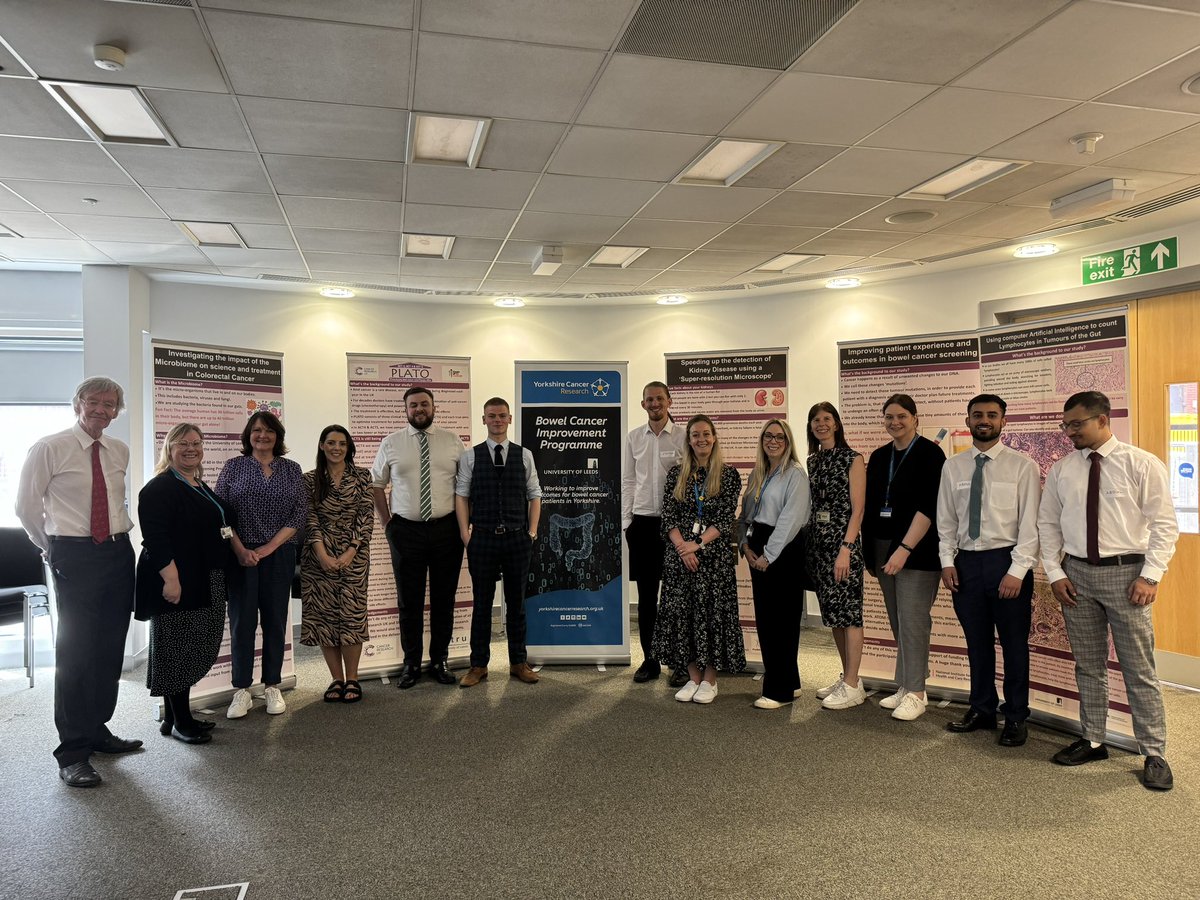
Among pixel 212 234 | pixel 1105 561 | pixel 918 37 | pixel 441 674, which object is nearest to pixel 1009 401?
pixel 1105 561

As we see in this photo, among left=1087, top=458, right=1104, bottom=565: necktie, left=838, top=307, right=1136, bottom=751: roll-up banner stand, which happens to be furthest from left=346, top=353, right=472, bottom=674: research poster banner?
left=1087, top=458, right=1104, bottom=565: necktie

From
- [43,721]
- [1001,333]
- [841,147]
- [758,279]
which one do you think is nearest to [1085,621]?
[1001,333]

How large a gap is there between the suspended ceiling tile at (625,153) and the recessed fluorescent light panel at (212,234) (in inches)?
100

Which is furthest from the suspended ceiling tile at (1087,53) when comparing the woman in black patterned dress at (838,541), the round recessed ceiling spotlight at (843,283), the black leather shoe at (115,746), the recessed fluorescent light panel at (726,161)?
the black leather shoe at (115,746)

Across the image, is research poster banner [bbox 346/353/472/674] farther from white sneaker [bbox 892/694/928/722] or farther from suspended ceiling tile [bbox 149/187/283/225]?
white sneaker [bbox 892/694/928/722]

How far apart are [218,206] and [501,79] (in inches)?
99.4

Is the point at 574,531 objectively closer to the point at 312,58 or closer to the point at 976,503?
the point at 976,503

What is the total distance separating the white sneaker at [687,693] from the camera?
475 cm

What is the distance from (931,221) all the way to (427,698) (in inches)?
181

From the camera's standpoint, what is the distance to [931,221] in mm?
5316

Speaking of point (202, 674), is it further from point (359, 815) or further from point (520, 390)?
point (520, 390)

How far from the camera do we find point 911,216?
5207 millimetres

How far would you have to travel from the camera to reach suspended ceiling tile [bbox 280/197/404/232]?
4.74m

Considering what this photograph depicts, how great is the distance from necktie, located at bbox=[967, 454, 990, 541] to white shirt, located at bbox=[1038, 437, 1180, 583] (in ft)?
1.18
